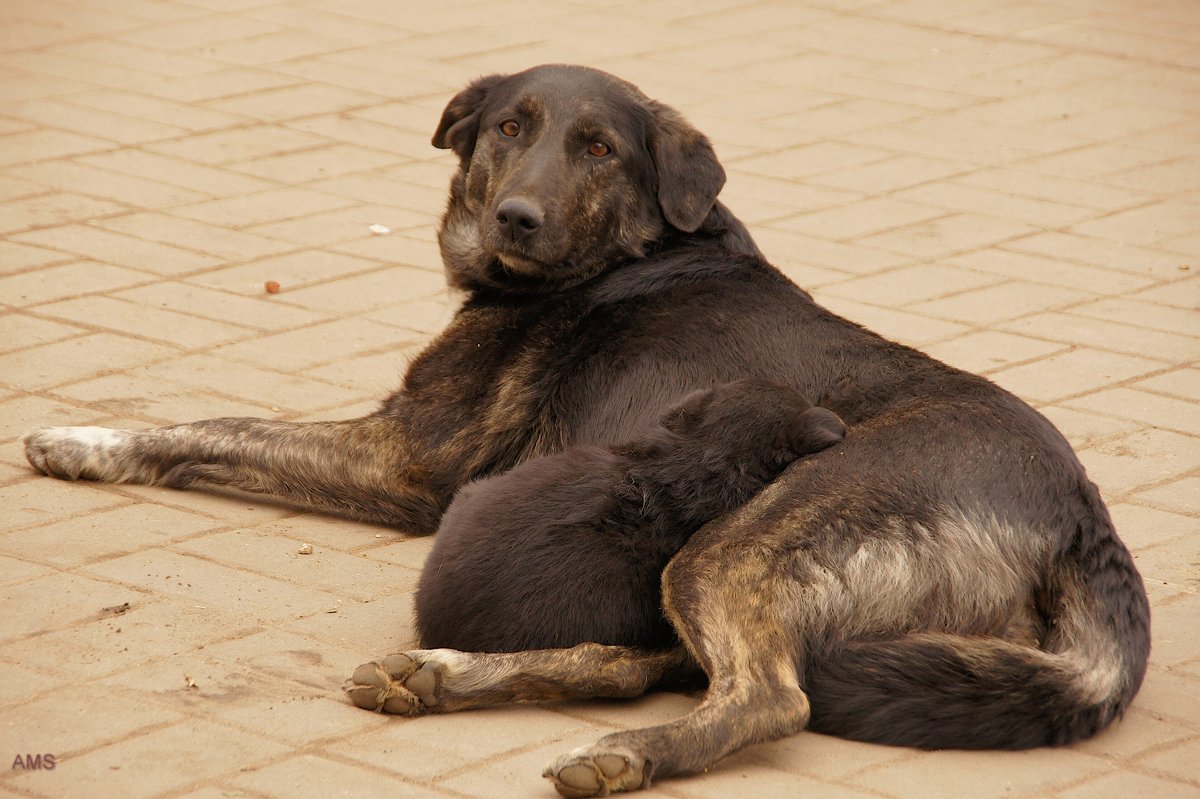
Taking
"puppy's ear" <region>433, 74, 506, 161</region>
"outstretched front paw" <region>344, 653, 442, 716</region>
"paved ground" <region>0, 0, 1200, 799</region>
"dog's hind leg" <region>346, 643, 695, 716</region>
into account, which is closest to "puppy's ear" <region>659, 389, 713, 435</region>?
"dog's hind leg" <region>346, 643, 695, 716</region>

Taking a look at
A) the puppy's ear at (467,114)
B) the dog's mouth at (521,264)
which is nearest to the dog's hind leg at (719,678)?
the dog's mouth at (521,264)

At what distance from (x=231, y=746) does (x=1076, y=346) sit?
14.9 ft

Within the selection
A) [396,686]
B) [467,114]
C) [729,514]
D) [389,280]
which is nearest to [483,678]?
[396,686]

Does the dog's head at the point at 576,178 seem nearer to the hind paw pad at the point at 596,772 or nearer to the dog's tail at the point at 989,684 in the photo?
the dog's tail at the point at 989,684

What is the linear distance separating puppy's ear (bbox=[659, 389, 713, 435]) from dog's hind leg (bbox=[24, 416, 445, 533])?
1.11 metres

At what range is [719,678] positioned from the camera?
12.8 feet

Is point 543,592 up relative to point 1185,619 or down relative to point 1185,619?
up

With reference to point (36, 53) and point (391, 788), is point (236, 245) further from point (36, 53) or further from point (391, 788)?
point (391, 788)

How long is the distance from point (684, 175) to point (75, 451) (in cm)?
220

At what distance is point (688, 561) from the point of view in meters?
4.11

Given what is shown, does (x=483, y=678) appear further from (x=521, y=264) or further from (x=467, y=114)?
(x=467, y=114)

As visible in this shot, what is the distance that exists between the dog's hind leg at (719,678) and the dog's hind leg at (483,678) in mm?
228

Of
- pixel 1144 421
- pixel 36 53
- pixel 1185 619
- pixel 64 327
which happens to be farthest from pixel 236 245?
pixel 1185 619

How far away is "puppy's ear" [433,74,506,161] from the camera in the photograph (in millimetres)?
5711
